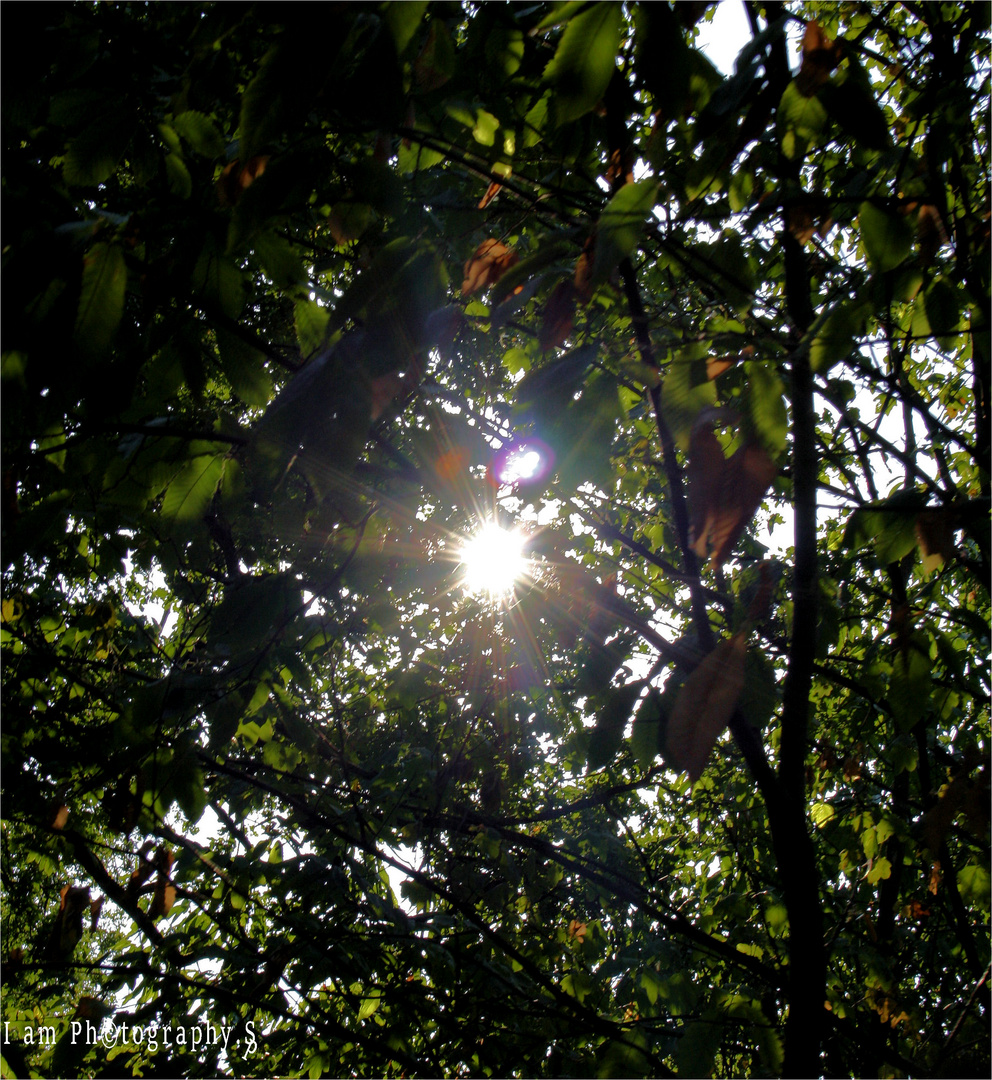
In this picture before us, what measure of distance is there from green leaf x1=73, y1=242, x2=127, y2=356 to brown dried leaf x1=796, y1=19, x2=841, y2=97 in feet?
3.50

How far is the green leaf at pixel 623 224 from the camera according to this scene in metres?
0.81

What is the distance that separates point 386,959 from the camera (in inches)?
109

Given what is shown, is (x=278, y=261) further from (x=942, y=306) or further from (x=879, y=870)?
(x=879, y=870)

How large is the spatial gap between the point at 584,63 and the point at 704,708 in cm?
81

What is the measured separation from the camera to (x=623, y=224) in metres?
0.84

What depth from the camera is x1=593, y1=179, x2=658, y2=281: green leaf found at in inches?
32.1

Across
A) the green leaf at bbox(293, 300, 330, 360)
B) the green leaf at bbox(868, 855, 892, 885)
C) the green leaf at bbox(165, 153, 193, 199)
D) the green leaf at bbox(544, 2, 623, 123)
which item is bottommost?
the green leaf at bbox(868, 855, 892, 885)

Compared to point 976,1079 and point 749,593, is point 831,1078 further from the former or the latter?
point 749,593

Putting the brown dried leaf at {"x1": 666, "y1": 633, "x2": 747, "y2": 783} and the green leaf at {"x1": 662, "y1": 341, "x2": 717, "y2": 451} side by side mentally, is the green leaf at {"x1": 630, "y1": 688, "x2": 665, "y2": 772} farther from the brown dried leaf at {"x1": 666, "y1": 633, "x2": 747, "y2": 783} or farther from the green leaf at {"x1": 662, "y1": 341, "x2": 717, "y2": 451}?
the green leaf at {"x1": 662, "y1": 341, "x2": 717, "y2": 451}

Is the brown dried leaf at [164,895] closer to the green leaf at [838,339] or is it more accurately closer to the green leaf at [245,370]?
the green leaf at [245,370]

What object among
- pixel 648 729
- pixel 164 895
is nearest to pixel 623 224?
pixel 648 729

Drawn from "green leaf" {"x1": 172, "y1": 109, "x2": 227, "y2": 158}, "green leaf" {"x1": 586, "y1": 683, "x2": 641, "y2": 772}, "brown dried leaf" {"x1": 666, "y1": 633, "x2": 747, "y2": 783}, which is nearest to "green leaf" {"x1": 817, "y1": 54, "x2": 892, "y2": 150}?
"brown dried leaf" {"x1": 666, "y1": 633, "x2": 747, "y2": 783}

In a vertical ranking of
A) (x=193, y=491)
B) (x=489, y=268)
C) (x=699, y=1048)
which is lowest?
(x=699, y=1048)

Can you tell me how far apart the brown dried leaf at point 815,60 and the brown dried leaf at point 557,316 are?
20.0 inches
